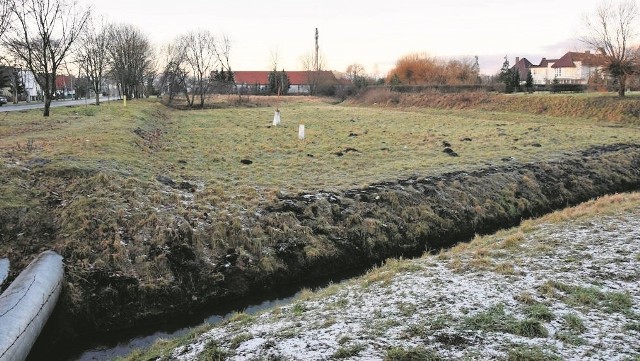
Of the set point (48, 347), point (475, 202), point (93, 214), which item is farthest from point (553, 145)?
point (48, 347)

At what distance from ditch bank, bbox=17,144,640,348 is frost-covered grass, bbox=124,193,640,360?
5.16ft

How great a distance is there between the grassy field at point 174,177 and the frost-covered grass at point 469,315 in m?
2.72

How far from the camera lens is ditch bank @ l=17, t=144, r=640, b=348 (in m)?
8.20

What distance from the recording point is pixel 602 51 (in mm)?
36625

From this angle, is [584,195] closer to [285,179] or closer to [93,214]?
[285,179]

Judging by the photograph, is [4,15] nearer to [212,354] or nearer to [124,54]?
[212,354]

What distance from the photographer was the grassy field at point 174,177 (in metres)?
9.09

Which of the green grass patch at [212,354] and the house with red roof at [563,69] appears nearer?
the green grass patch at [212,354]

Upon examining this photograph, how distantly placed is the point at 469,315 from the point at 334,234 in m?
5.29

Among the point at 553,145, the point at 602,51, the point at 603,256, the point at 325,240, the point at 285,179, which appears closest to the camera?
the point at 603,256

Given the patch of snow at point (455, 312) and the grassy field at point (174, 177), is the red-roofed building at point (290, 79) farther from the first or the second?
the patch of snow at point (455, 312)

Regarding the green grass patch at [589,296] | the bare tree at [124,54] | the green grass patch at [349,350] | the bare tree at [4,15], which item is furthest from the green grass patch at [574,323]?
the bare tree at [124,54]

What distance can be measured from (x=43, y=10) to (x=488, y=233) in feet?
82.4

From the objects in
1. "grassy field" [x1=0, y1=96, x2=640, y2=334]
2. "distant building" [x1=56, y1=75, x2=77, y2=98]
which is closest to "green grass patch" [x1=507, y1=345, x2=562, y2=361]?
"grassy field" [x1=0, y1=96, x2=640, y2=334]
